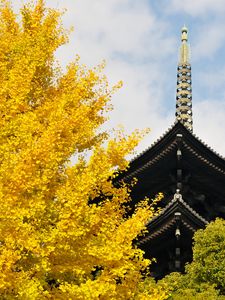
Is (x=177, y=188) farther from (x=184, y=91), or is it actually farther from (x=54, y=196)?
(x=184, y=91)

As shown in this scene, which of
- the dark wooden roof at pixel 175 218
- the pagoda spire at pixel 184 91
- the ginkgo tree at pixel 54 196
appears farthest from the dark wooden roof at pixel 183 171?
the pagoda spire at pixel 184 91

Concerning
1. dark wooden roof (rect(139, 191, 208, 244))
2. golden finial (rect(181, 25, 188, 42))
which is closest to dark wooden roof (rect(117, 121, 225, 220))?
dark wooden roof (rect(139, 191, 208, 244))

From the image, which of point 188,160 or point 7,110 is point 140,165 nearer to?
point 188,160

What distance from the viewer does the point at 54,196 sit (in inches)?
328

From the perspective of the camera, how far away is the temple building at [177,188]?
1320cm

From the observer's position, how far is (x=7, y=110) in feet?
29.1

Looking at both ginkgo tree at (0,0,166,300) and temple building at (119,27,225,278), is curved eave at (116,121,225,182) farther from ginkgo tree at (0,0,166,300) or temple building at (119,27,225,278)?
ginkgo tree at (0,0,166,300)

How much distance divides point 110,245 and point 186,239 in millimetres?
6537

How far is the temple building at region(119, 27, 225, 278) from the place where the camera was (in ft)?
43.3

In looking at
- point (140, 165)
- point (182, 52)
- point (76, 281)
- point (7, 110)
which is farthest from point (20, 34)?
point (182, 52)

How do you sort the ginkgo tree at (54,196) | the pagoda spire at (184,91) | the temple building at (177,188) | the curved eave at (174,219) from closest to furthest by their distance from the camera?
the ginkgo tree at (54,196), the curved eave at (174,219), the temple building at (177,188), the pagoda spire at (184,91)

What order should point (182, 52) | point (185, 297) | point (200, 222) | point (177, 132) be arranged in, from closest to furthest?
point (185, 297) → point (200, 222) → point (177, 132) → point (182, 52)

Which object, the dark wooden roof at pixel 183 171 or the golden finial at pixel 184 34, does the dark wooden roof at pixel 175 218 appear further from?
the golden finial at pixel 184 34

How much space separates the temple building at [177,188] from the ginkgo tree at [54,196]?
13.6 feet
